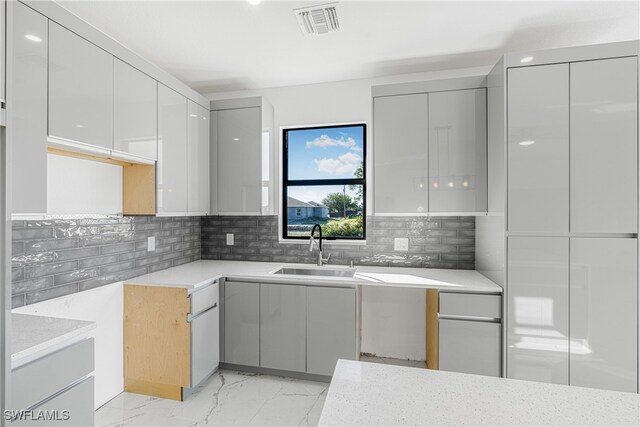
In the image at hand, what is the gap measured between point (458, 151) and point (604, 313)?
137 cm

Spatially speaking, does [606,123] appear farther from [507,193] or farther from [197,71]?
[197,71]

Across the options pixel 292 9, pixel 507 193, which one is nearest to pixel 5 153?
pixel 292 9

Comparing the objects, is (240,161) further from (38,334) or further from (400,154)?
(38,334)

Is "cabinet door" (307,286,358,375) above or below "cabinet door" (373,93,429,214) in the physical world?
below

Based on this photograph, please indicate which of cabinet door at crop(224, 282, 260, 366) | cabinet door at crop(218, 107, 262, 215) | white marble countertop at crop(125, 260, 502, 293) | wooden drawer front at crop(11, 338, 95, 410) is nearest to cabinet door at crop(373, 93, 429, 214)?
white marble countertop at crop(125, 260, 502, 293)

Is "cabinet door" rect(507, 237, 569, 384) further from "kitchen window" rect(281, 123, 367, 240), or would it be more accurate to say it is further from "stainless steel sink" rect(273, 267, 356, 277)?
"kitchen window" rect(281, 123, 367, 240)

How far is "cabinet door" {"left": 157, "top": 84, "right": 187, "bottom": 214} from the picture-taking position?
2.37 m

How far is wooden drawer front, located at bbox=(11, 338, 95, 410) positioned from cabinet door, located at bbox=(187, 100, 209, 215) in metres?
1.46

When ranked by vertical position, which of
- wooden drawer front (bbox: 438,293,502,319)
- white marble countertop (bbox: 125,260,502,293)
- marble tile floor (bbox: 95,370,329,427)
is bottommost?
marble tile floor (bbox: 95,370,329,427)

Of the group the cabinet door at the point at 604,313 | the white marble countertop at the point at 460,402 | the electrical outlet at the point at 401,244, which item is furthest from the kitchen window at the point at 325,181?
the white marble countertop at the point at 460,402

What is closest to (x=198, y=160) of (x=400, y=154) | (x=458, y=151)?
(x=400, y=154)

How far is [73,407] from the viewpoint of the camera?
1312mm

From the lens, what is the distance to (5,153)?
1087 mm

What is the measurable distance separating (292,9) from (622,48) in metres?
1.99
